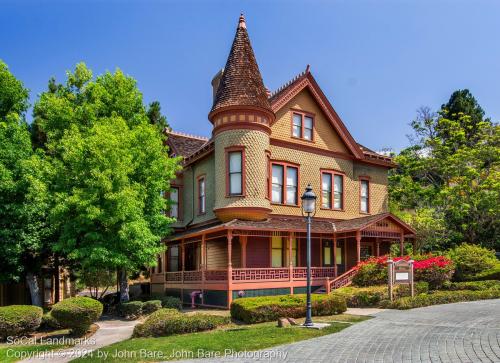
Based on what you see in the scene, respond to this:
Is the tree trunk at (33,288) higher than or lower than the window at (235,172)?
lower

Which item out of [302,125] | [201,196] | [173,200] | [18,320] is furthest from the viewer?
[173,200]

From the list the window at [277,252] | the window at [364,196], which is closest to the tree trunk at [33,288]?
the window at [277,252]

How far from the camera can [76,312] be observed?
14.9 metres

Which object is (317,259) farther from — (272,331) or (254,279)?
(272,331)

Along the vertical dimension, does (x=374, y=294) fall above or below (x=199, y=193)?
below

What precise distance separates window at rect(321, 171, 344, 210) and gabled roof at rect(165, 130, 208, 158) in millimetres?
9297

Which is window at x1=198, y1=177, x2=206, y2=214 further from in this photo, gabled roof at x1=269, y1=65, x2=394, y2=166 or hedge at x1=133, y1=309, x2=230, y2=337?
hedge at x1=133, y1=309, x2=230, y2=337

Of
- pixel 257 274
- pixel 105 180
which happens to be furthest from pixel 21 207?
pixel 257 274

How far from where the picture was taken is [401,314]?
16094mm

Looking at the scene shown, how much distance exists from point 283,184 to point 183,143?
10.2 m

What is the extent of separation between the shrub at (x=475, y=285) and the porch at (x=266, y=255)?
15.4 ft

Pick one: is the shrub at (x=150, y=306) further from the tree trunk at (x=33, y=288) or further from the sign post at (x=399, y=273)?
the sign post at (x=399, y=273)

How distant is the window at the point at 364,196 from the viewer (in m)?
29.9

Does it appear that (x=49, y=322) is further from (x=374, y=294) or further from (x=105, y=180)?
(x=374, y=294)
